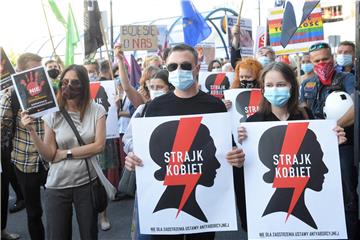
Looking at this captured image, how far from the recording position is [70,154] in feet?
10.9

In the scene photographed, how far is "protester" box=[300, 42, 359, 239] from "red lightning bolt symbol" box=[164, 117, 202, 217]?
1504 millimetres

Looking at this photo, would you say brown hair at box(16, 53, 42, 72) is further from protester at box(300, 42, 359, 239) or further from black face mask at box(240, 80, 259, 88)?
protester at box(300, 42, 359, 239)

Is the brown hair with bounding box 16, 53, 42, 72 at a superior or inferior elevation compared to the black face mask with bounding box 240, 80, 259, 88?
superior

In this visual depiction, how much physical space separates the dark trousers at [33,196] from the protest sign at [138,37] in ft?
13.6

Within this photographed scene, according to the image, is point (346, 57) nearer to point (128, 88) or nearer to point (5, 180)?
point (128, 88)

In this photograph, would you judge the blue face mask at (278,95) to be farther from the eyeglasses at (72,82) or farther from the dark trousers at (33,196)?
the dark trousers at (33,196)

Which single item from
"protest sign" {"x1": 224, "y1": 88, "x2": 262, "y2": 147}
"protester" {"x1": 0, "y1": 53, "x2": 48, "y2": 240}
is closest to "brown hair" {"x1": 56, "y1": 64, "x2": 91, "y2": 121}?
"protester" {"x1": 0, "y1": 53, "x2": 48, "y2": 240}

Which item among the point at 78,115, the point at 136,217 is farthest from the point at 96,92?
the point at 136,217

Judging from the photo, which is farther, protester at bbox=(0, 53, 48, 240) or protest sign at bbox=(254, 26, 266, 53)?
protest sign at bbox=(254, 26, 266, 53)

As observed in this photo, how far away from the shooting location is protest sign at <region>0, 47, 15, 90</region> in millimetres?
3951

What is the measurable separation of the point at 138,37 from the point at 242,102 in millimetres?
3862

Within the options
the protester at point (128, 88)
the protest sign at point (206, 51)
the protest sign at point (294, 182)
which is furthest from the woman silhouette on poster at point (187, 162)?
the protest sign at point (206, 51)

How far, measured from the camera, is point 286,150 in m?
2.65

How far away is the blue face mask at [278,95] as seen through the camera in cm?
290
